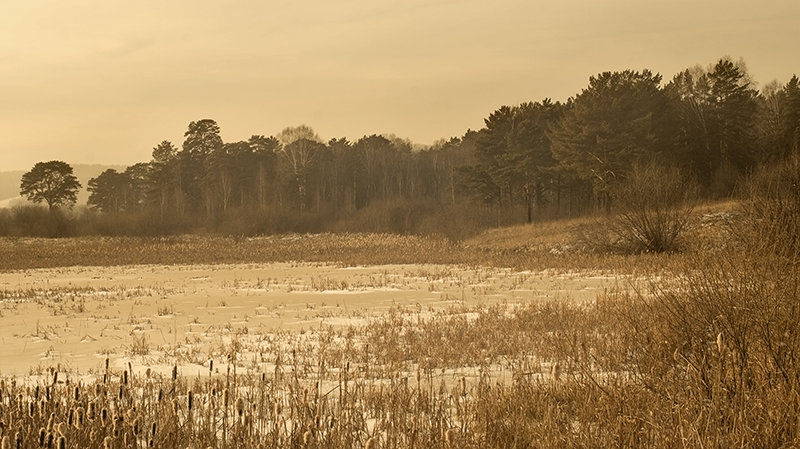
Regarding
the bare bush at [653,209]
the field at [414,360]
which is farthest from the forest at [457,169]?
the field at [414,360]

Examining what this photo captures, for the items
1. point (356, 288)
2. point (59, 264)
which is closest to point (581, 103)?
point (356, 288)

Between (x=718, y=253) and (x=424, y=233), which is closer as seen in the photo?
(x=718, y=253)

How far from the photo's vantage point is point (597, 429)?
604 cm

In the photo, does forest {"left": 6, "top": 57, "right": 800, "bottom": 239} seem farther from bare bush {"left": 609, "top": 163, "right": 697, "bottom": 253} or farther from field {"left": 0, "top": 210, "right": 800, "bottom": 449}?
field {"left": 0, "top": 210, "right": 800, "bottom": 449}

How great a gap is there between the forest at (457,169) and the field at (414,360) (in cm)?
1176

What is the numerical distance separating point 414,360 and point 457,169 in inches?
2567

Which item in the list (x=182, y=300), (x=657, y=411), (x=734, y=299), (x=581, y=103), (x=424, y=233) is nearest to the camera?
(x=657, y=411)

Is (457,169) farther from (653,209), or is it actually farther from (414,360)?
(414,360)

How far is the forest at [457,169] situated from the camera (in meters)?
51.4

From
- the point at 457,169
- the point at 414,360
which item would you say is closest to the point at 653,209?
the point at 414,360

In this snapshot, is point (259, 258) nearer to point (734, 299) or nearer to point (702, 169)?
point (702, 169)

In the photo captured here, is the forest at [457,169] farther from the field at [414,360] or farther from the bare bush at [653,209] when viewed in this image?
the field at [414,360]

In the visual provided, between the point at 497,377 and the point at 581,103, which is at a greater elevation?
the point at 581,103

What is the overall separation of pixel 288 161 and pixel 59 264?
53.8 m
